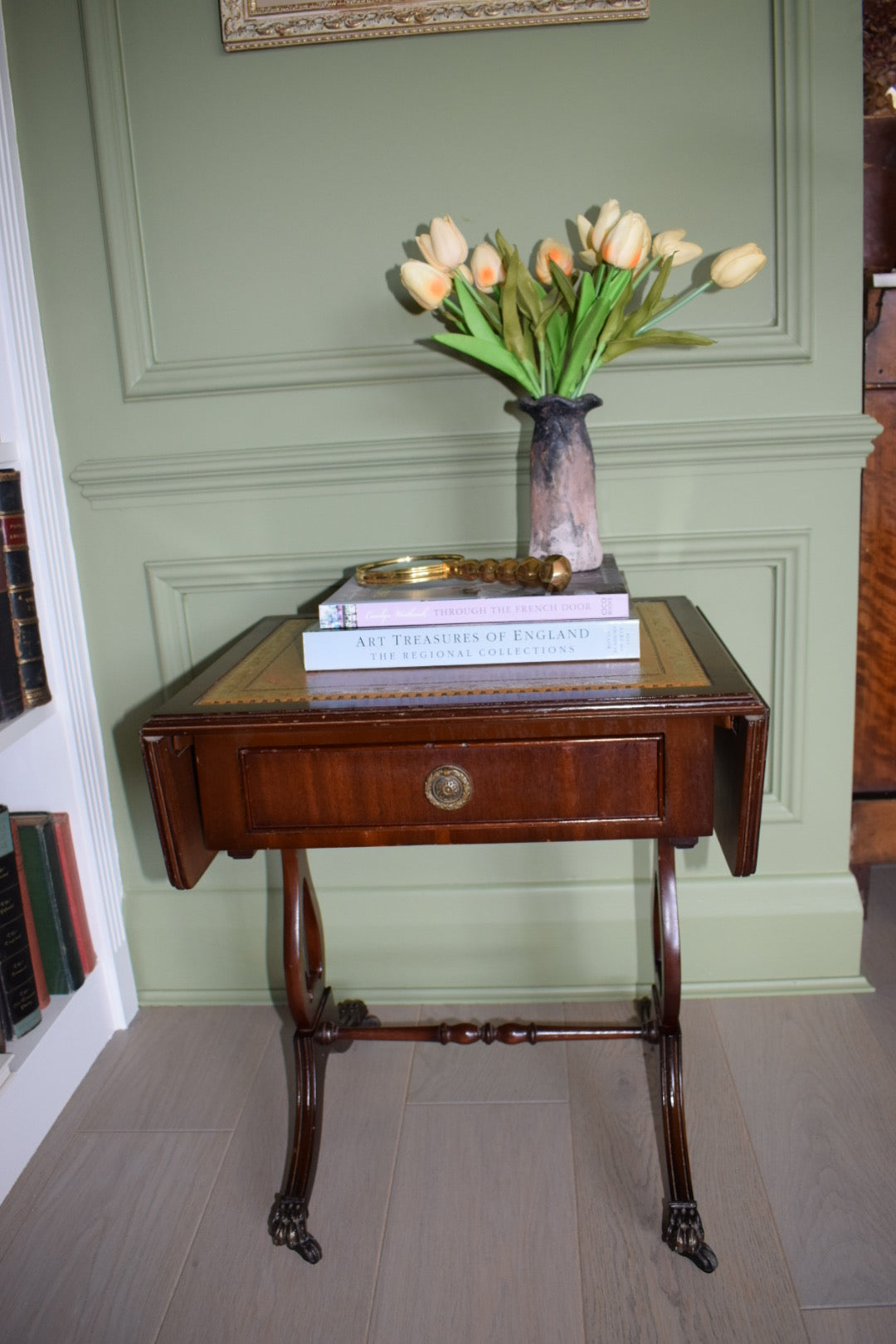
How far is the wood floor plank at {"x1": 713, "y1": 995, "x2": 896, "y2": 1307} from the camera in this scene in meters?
1.38

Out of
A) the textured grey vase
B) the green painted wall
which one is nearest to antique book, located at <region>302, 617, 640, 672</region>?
the textured grey vase

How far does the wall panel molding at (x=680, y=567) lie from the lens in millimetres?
1847

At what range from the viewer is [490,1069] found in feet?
6.05

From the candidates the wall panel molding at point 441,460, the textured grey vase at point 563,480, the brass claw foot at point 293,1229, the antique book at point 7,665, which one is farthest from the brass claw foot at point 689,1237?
the antique book at point 7,665

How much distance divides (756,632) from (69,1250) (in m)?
1.49

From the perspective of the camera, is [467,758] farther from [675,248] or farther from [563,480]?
[675,248]

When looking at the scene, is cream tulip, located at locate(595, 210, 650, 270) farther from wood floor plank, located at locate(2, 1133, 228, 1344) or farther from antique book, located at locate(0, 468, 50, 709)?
wood floor plank, located at locate(2, 1133, 228, 1344)

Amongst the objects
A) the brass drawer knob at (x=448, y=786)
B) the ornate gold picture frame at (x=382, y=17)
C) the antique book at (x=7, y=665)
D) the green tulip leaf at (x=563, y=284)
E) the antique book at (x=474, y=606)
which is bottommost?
the brass drawer knob at (x=448, y=786)

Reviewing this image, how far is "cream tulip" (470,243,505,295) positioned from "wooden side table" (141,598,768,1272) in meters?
0.61

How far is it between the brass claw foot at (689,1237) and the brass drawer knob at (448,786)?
2.18 ft

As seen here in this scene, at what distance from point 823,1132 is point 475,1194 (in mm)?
558

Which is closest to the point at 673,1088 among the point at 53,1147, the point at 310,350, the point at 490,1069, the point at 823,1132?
the point at 823,1132

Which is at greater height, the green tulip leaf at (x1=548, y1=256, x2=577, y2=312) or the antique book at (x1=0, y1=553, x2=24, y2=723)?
the green tulip leaf at (x1=548, y1=256, x2=577, y2=312)

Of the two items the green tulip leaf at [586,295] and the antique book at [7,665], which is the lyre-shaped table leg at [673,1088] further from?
the antique book at [7,665]
